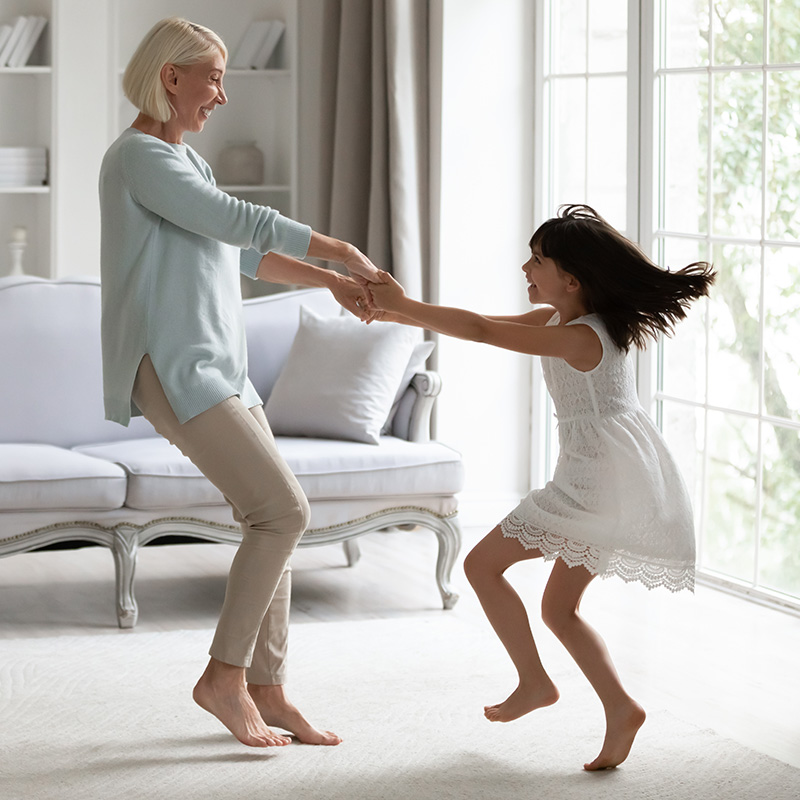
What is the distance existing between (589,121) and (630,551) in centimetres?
274

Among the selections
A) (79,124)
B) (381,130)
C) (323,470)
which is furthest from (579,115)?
(79,124)

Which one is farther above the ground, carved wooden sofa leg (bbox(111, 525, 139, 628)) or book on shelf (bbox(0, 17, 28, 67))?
book on shelf (bbox(0, 17, 28, 67))

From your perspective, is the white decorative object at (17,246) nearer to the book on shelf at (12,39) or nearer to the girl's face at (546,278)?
the book on shelf at (12,39)

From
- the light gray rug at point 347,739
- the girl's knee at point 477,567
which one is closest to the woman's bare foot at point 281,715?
the light gray rug at point 347,739

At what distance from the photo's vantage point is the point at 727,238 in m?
3.93

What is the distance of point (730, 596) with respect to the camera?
12.8 feet

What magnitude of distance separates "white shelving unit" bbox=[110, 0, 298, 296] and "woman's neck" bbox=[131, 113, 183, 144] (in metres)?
3.10

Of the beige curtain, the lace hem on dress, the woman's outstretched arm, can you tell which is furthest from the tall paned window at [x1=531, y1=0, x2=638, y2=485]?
the lace hem on dress

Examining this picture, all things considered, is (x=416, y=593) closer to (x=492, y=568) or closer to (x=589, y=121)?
(x=492, y=568)

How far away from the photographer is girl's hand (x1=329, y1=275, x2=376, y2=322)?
2.60 metres

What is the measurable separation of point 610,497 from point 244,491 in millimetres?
688

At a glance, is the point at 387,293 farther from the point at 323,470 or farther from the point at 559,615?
the point at 323,470

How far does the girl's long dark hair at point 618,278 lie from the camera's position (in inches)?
93.2

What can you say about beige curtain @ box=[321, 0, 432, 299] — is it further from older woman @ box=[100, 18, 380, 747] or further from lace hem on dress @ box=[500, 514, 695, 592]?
lace hem on dress @ box=[500, 514, 695, 592]
